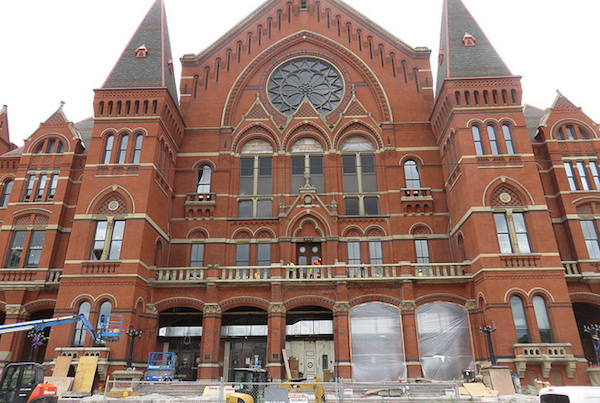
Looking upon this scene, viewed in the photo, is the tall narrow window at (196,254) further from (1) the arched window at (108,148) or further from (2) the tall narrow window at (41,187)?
(2) the tall narrow window at (41,187)

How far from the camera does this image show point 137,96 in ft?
104

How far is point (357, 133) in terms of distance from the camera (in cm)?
3669

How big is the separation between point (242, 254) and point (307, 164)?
8714 millimetres

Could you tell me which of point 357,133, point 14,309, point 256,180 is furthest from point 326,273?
point 14,309

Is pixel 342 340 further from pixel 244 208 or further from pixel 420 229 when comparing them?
pixel 244 208

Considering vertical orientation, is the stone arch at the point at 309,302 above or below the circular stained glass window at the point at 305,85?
below

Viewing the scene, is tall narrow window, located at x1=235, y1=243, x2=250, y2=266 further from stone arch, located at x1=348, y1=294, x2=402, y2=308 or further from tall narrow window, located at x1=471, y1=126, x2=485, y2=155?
tall narrow window, located at x1=471, y1=126, x2=485, y2=155

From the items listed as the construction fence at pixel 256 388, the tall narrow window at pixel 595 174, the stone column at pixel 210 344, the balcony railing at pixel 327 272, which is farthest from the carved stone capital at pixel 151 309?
the tall narrow window at pixel 595 174

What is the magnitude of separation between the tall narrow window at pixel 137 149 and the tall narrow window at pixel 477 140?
22.7 meters

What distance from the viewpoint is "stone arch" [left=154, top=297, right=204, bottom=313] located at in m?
29.2

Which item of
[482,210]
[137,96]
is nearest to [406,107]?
[482,210]

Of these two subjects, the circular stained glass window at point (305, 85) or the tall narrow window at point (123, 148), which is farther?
the circular stained glass window at point (305, 85)

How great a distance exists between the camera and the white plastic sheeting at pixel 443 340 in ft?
88.9

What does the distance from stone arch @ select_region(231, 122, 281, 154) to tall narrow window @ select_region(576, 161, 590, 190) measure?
22.1m
